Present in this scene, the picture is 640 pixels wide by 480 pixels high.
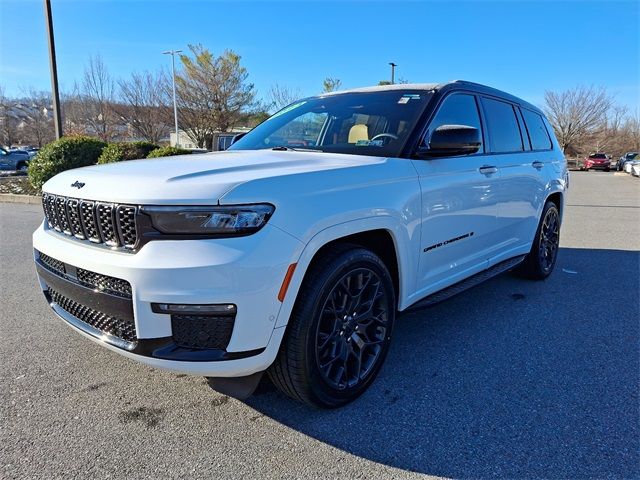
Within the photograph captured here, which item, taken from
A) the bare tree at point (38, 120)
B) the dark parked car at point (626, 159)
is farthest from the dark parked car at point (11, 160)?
the dark parked car at point (626, 159)

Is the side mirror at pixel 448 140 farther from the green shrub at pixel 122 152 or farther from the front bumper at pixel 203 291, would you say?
the green shrub at pixel 122 152

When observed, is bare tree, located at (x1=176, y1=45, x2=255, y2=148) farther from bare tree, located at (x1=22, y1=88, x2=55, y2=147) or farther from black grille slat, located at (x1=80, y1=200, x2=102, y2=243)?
black grille slat, located at (x1=80, y1=200, x2=102, y2=243)

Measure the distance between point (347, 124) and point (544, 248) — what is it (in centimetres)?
302

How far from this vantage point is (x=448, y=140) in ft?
9.95

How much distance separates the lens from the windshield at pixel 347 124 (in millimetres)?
3221

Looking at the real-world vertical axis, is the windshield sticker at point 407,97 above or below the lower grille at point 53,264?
above

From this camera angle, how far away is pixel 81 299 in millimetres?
2387

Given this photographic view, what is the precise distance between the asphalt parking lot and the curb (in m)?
9.42

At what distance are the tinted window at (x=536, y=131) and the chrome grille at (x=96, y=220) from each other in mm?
4154

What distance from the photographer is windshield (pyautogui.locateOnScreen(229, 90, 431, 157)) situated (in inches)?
127

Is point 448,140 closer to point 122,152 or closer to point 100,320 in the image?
point 100,320

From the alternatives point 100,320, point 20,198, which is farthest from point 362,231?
point 20,198

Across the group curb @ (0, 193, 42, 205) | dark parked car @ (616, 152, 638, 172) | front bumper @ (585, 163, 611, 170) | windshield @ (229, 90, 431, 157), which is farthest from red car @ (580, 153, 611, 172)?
windshield @ (229, 90, 431, 157)

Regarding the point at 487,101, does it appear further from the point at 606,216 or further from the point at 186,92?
the point at 186,92
